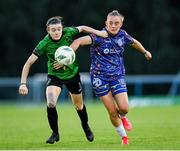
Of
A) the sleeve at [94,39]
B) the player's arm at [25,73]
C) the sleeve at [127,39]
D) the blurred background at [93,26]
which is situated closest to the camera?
the player's arm at [25,73]

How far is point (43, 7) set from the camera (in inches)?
1674

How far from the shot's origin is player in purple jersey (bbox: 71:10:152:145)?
38.4 ft

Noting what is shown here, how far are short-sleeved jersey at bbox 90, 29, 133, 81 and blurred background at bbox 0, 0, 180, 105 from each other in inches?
1076

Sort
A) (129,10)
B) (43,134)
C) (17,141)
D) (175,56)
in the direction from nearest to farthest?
(17,141)
(43,134)
(175,56)
(129,10)

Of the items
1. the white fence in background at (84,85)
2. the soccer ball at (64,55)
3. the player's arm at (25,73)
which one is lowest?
the white fence in background at (84,85)

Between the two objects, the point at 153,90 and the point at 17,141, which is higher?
the point at 17,141

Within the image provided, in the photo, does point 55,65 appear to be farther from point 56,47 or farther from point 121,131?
point 121,131

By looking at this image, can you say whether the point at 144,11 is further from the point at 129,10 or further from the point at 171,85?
the point at 171,85

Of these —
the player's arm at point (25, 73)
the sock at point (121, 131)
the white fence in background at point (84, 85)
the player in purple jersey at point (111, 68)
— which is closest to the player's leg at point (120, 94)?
the player in purple jersey at point (111, 68)

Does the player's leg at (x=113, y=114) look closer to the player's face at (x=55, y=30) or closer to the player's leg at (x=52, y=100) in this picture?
the player's leg at (x=52, y=100)

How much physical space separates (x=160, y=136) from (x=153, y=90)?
77.7ft

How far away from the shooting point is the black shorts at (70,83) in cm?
1192

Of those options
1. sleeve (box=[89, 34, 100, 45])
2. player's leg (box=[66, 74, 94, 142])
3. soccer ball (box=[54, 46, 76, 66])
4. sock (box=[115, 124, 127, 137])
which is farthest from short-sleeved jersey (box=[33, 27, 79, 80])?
sock (box=[115, 124, 127, 137])

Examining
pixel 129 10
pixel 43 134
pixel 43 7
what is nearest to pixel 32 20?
pixel 43 7
